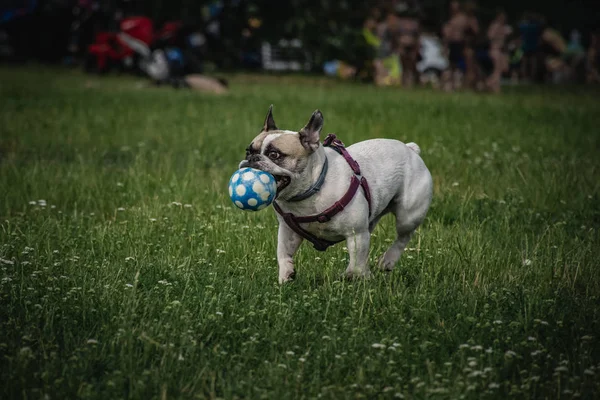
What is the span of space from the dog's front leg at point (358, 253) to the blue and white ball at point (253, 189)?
0.69 metres

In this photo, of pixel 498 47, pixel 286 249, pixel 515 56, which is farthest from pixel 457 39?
pixel 286 249

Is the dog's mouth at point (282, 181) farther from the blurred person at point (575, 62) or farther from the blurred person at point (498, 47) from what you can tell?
the blurred person at point (575, 62)

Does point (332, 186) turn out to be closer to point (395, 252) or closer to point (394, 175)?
point (394, 175)

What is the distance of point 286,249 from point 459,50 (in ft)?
74.4

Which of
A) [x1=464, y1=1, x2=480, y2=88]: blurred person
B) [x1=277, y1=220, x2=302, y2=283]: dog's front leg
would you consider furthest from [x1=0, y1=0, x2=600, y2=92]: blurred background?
[x1=277, y1=220, x2=302, y2=283]: dog's front leg

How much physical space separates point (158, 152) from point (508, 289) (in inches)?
275

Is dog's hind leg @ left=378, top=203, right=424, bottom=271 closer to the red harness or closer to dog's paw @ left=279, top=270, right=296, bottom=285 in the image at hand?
the red harness

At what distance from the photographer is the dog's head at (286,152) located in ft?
19.1

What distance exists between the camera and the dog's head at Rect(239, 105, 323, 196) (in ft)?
19.1

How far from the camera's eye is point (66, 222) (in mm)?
8164

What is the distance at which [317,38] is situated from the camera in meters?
31.3

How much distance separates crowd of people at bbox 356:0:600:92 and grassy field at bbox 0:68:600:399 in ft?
50.1

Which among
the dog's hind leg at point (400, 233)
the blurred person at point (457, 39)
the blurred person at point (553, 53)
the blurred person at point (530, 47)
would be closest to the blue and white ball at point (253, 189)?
the dog's hind leg at point (400, 233)

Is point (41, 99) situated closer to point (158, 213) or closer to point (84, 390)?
point (158, 213)
